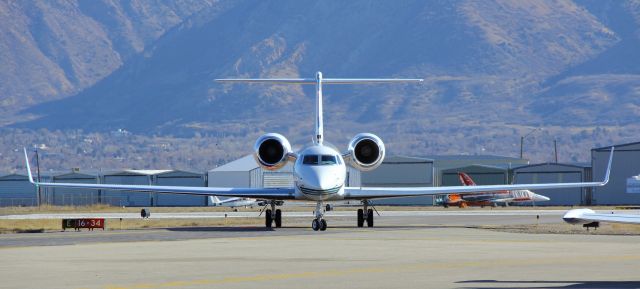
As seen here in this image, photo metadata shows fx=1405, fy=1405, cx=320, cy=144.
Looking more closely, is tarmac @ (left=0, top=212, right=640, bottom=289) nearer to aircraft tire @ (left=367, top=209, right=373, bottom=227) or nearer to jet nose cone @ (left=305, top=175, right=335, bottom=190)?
jet nose cone @ (left=305, top=175, right=335, bottom=190)

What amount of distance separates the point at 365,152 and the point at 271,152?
3.27 m

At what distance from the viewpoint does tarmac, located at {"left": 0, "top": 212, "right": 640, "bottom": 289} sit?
80.0 ft

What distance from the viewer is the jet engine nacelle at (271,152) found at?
4809 centimetres

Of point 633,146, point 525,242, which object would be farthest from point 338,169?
point 633,146

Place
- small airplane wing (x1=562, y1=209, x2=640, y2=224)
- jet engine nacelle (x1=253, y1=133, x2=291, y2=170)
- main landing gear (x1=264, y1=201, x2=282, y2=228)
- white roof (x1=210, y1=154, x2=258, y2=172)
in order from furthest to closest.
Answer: white roof (x1=210, y1=154, x2=258, y2=172) < main landing gear (x1=264, y1=201, x2=282, y2=228) < jet engine nacelle (x1=253, y1=133, x2=291, y2=170) < small airplane wing (x1=562, y1=209, x2=640, y2=224)

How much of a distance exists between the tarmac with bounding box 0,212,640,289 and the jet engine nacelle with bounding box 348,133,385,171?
6.33 m

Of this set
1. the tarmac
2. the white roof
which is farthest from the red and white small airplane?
the tarmac

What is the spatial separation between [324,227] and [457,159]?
8833cm

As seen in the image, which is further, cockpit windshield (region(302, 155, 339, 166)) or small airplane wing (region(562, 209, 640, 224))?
cockpit windshield (region(302, 155, 339, 166))

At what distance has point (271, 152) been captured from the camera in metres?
48.2

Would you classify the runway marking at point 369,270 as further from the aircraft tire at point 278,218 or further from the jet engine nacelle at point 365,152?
the aircraft tire at point 278,218

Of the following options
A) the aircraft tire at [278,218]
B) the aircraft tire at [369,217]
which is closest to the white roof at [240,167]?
the aircraft tire at [278,218]

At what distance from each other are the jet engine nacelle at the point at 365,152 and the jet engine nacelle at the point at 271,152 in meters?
2.26

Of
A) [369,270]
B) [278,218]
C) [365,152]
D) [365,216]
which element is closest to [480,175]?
[365,216]
